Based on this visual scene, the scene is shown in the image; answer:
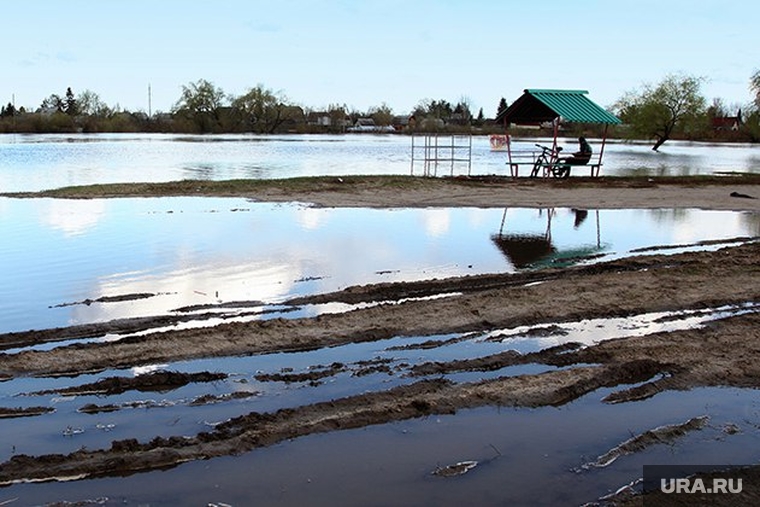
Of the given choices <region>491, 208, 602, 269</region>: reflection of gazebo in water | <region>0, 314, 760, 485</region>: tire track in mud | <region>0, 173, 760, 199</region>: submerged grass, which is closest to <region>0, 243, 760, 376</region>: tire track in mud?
<region>491, 208, 602, 269</region>: reflection of gazebo in water

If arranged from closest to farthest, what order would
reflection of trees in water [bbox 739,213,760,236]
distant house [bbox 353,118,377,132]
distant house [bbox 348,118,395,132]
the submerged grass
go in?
reflection of trees in water [bbox 739,213,760,236] → the submerged grass → distant house [bbox 348,118,395,132] → distant house [bbox 353,118,377,132]

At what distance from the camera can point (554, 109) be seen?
1067 inches

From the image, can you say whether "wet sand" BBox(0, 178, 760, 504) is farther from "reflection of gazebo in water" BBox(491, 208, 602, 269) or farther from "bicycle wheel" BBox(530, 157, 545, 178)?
"bicycle wheel" BBox(530, 157, 545, 178)

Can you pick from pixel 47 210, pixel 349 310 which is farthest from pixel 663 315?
pixel 47 210

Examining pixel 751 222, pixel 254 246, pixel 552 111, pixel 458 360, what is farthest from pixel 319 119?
pixel 458 360

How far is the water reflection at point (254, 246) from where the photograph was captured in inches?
367

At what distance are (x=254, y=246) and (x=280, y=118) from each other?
11446cm

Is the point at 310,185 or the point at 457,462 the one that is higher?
the point at 310,185

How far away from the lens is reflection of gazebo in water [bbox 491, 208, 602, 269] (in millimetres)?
11820

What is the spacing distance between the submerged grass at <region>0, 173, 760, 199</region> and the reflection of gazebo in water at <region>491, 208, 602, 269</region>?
29.3 ft

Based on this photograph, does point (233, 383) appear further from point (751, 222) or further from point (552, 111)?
point (552, 111)

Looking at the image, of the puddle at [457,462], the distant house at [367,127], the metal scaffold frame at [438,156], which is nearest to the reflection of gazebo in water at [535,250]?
the puddle at [457,462]

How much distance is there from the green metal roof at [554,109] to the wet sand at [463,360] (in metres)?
16.2

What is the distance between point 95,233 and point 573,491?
38.3 feet
